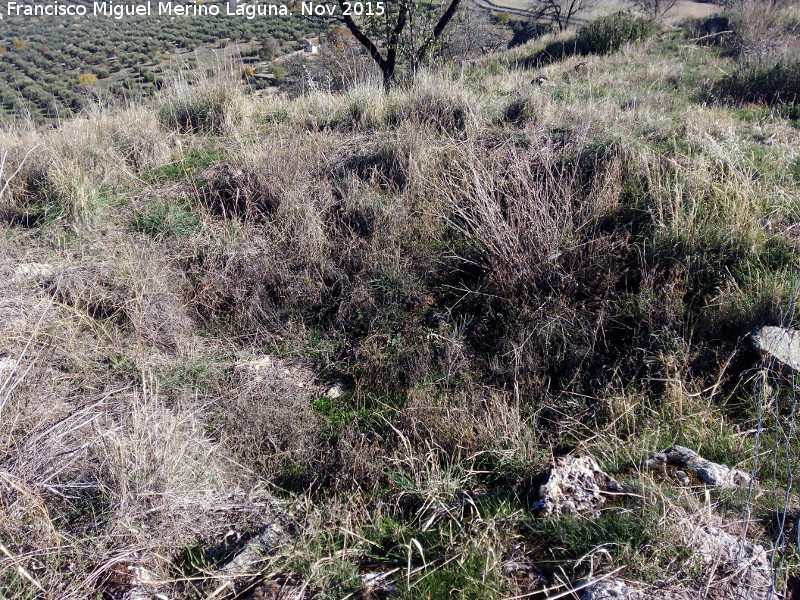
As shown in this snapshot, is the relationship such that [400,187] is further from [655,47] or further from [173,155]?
[655,47]

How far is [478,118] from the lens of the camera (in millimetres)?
6000

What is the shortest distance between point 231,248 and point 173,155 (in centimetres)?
229

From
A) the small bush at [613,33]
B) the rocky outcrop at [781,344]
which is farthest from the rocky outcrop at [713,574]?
the small bush at [613,33]

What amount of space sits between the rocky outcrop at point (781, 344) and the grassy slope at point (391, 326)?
0.12m

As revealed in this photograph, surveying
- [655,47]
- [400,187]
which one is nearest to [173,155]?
[400,187]

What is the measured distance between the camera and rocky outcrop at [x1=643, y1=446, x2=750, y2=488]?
249 cm

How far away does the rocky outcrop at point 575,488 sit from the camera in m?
2.49

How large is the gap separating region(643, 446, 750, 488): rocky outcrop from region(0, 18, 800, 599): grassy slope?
0.45 ft

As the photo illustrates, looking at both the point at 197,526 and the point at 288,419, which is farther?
the point at 288,419

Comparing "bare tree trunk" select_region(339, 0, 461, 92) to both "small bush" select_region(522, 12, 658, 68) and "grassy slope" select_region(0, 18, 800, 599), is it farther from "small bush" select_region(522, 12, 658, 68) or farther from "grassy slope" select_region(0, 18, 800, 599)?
"grassy slope" select_region(0, 18, 800, 599)

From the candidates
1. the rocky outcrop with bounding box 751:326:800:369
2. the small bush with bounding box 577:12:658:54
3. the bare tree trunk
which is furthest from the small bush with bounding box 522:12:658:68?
the rocky outcrop with bounding box 751:326:800:369

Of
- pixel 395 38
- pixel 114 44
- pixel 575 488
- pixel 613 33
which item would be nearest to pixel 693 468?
pixel 575 488

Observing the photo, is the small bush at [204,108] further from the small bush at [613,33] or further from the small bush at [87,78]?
the small bush at [87,78]

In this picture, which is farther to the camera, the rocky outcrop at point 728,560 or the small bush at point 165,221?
the small bush at point 165,221
